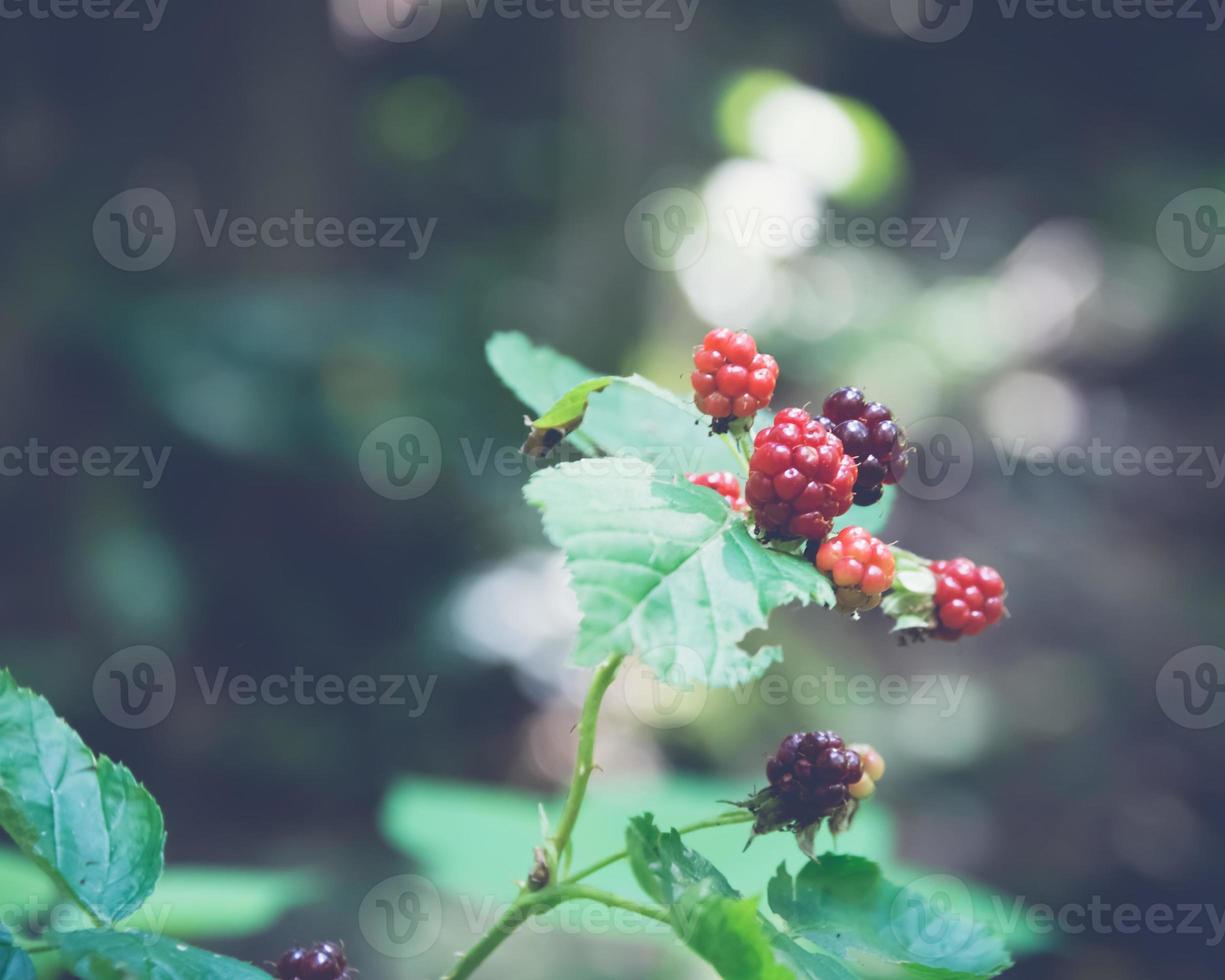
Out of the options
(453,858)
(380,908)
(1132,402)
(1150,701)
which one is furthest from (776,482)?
(1132,402)

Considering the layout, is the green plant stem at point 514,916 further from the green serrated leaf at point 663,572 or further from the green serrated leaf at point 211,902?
the green serrated leaf at point 211,902

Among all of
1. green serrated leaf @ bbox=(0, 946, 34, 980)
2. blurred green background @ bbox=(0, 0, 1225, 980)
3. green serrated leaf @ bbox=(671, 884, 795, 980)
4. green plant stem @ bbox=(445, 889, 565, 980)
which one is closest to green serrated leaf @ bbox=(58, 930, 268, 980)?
green serrated leaf @ bbox=(0, 946, 34, 980)
